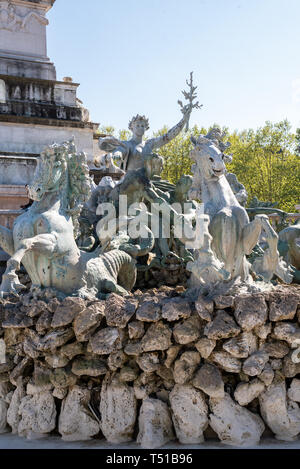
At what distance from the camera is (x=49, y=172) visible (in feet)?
20.6

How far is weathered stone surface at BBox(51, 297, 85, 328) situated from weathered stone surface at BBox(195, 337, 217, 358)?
1.16 m

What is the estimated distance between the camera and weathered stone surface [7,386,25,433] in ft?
18.0

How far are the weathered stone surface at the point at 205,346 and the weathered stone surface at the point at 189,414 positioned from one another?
301 millimetres

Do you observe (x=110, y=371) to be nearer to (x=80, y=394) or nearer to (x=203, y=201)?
(x=80, y=394)

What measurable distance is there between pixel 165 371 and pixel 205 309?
645mm

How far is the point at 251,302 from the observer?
4875 millimetres

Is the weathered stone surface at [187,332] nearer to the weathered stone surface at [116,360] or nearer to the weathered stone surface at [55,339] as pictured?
Answer: the weathered stone surface at [116,360]

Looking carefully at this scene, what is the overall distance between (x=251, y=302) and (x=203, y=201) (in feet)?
5.03

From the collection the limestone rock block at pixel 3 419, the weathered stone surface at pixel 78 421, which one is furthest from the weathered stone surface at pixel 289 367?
the limestone rock block at pixel 3 419

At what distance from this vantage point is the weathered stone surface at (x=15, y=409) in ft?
18.0

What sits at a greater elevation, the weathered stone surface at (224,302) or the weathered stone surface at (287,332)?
the weathered stone surface at (224,302)

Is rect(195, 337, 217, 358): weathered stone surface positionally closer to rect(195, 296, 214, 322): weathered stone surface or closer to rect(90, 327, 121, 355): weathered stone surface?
rect(195, 296, 214, 322): weathered stone surface

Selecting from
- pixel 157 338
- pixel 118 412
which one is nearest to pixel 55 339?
pixel 118 412

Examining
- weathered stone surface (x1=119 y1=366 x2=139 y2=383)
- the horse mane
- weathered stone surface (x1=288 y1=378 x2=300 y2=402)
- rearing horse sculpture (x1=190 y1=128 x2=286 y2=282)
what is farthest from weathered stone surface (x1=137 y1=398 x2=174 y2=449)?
the horse mane
